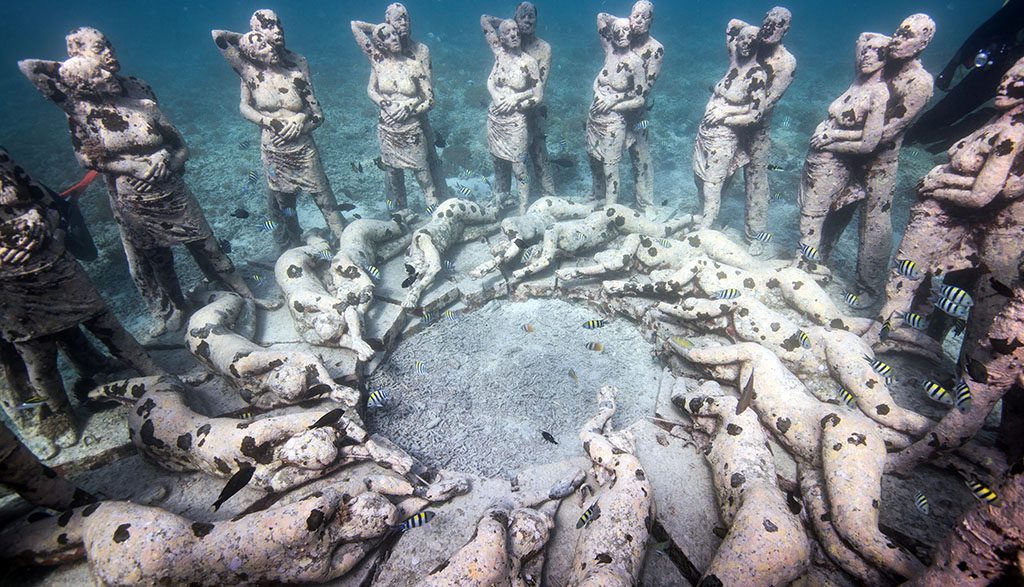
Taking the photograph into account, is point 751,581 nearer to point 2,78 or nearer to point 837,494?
point 837,494

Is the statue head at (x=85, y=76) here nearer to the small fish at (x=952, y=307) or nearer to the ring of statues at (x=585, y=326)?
the ring of statues at (x=585, y=326)

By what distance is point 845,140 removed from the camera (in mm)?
6059

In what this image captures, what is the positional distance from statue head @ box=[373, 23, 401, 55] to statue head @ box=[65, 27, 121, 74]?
13.5 ft

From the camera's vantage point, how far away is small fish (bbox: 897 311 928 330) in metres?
4.83

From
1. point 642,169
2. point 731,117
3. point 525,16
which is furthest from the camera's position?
point 642,169

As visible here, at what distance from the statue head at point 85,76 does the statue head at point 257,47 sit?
6.81 feet

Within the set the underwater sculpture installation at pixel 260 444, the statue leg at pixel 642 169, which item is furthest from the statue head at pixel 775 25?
the underwater sculpture installation at pixel 260 444

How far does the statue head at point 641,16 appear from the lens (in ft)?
24.5

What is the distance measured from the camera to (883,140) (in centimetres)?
581

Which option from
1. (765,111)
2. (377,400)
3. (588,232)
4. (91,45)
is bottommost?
(377,400)

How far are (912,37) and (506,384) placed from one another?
23.2ft

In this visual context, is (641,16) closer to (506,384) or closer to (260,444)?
(506,384)

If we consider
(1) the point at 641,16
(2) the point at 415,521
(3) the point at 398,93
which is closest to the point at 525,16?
(1) the point at 641,16

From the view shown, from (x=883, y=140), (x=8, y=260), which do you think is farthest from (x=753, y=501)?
(x=8, y=260)
